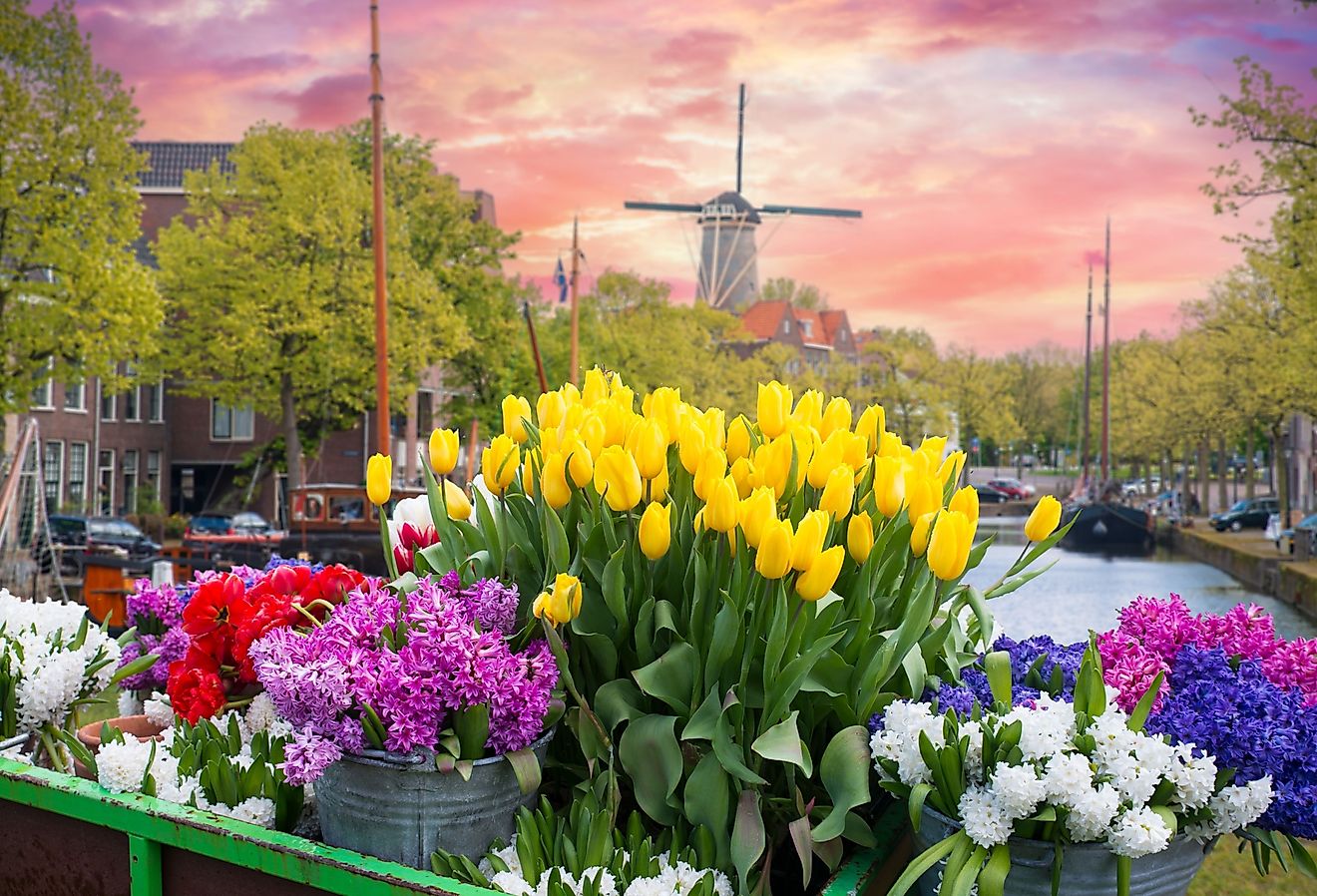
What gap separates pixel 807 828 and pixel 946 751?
34cm

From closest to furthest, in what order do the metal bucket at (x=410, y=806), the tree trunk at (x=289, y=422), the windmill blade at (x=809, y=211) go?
the metal bucket at (x=410, y=806) < the tree trunk at (x=289, y=422) < the windmill blade at (x=809, y=211)

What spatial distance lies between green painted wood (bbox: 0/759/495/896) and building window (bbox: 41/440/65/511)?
34181 mm

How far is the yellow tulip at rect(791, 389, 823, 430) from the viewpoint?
2.90 m

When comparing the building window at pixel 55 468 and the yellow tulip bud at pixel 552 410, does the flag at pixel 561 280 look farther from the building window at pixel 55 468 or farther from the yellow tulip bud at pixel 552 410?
the yellow tulip bud at pixel 552 410

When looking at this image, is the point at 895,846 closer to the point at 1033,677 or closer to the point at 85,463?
the point at 1033,677

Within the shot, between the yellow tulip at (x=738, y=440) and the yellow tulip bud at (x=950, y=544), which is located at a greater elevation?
the yellow tulip at (x=738, y=440)

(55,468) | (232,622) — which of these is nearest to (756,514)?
(232,622)

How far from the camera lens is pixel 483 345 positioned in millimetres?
34812

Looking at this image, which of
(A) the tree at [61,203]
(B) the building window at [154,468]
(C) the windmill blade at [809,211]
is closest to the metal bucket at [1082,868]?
(A) the tree at [61,203]

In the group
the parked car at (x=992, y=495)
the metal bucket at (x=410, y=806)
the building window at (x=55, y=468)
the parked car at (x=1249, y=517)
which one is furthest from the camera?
the parked car at (x=992, y=495)

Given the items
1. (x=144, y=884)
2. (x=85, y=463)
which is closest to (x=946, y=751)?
(x=144, y=884)

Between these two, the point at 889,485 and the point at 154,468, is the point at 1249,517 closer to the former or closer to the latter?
the point at 154,468

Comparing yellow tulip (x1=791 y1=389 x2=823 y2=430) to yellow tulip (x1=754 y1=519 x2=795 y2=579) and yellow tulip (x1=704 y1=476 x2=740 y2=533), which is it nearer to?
yellow tulip (x1=704 y1=476 x2=740 y2=533)

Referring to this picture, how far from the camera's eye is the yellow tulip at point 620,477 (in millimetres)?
2416
